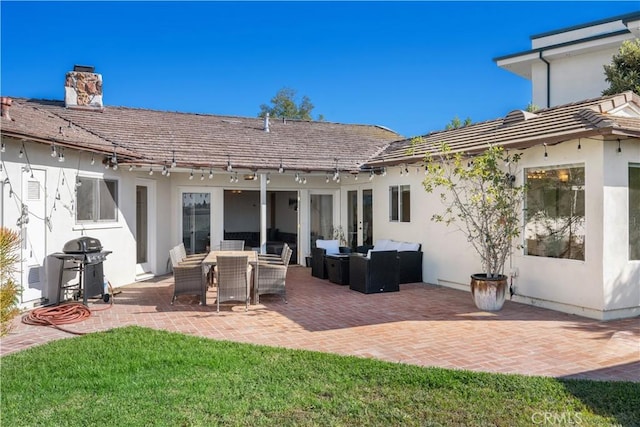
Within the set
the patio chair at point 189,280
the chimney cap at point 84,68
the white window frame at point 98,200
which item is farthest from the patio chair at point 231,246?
the chimney cap at point 84,68

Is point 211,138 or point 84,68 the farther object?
point 211,138

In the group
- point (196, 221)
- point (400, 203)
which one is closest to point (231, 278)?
point (196, 221)

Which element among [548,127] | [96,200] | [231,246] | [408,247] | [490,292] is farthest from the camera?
[231,246]

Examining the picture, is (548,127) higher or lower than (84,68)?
lower

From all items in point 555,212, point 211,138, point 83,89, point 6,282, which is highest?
point 83,89

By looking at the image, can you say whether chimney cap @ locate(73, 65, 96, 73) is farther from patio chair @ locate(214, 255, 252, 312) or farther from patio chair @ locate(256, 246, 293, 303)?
patio chair @ locate(256, 246, 293, 303)

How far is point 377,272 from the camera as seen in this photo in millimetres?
10617

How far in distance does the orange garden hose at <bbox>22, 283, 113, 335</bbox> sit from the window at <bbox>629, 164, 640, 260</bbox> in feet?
32.1

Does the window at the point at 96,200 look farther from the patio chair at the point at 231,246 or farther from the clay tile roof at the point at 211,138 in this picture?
the patio chair at the point at 231,246

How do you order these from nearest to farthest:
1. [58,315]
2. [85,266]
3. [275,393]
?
[275,393], [58,315], [85,266]

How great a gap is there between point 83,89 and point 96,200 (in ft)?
17.0

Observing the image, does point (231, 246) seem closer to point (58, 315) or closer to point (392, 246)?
point (392, 246)

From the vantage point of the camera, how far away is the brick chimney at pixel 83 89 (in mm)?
14008

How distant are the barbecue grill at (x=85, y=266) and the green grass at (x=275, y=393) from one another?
3288 millimetres
